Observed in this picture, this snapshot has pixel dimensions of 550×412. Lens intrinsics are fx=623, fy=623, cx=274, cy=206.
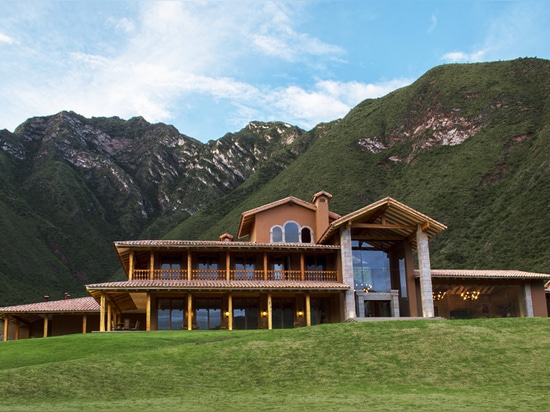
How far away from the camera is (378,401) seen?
16.9 metres

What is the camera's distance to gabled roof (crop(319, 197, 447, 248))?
3891cm

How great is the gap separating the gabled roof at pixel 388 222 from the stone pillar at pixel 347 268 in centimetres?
69

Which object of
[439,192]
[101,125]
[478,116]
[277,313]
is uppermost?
[101,125]

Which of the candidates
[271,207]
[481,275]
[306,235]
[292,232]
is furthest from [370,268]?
[271,207]

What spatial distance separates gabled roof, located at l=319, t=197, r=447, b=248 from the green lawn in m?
11.7

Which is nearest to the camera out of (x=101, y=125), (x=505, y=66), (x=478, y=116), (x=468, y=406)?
(x=468, y=406)

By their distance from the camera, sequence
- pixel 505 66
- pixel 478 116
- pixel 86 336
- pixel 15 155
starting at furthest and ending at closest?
1. pixel 15 155
2. pixel 505 66
3. pixel 478 116
4. pixel 86 336

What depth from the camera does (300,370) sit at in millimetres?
21297

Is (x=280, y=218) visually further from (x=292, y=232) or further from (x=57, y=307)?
(x=57, y=307)

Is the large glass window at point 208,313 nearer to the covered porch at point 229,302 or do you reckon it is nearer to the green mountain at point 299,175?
the covered porch at point 229,302

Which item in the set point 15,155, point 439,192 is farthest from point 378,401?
point 15,155

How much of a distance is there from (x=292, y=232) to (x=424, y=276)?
9.87 metres

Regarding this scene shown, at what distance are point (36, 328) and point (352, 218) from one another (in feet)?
87.4

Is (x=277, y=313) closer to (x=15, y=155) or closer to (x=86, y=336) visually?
(x=86, y=336)
